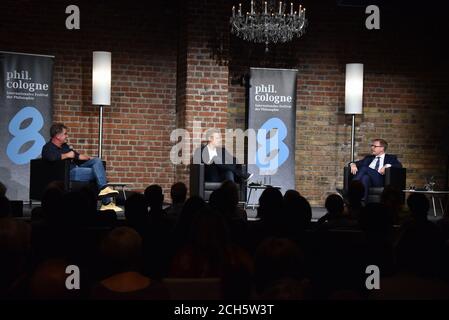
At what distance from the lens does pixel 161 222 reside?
3.85m

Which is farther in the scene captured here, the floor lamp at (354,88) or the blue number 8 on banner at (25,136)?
the floor lamp at (354,88)

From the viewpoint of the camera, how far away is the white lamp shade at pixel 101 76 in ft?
28.2

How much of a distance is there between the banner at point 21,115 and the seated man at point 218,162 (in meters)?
2.08

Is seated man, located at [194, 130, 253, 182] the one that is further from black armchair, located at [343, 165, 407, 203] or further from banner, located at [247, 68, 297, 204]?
black armchair, located at [343, 165, 407, 203]

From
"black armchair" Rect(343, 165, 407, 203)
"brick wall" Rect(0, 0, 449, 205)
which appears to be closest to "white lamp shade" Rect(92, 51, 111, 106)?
"brick wall" Rect(0, 0, 449, 205)

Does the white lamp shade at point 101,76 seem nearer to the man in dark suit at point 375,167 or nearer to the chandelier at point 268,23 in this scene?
the chandelier at point 268,23

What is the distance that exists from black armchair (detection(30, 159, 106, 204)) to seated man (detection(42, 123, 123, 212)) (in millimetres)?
99

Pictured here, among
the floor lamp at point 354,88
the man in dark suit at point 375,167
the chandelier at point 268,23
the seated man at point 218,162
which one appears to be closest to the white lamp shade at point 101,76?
the seated man at point 218,162

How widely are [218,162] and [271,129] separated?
0.98m

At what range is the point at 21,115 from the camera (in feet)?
28.0

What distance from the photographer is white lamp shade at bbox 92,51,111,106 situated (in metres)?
8.59

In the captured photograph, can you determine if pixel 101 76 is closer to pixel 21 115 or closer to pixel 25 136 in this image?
pixel 21 115

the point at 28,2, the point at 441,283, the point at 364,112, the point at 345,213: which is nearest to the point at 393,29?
the point at 364,112

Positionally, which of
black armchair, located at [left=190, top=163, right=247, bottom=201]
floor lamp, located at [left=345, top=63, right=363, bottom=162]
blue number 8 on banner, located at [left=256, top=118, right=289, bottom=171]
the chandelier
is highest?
the chandelier
